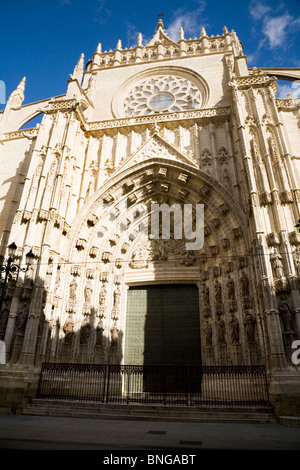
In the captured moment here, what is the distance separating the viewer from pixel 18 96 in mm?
19203

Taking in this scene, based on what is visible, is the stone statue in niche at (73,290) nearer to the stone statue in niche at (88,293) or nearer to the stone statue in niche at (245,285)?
the stone statue in niche at (88,293)

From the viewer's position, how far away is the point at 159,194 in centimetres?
1393

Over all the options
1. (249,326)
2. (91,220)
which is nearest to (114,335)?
(91,220)

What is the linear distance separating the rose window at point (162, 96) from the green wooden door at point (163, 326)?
9.75 meters

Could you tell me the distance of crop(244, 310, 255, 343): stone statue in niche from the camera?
9.38m

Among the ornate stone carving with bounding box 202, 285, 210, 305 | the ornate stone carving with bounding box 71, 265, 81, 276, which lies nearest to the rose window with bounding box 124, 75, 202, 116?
the ornate stone carving with bounding box 71, 265, 81, 276

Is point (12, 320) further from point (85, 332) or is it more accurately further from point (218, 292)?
point (218, 292)

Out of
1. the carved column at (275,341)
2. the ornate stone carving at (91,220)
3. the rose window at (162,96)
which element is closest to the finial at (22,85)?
the rose window at (162,96)

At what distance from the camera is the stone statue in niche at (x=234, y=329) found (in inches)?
385

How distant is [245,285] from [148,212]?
5.74 m
